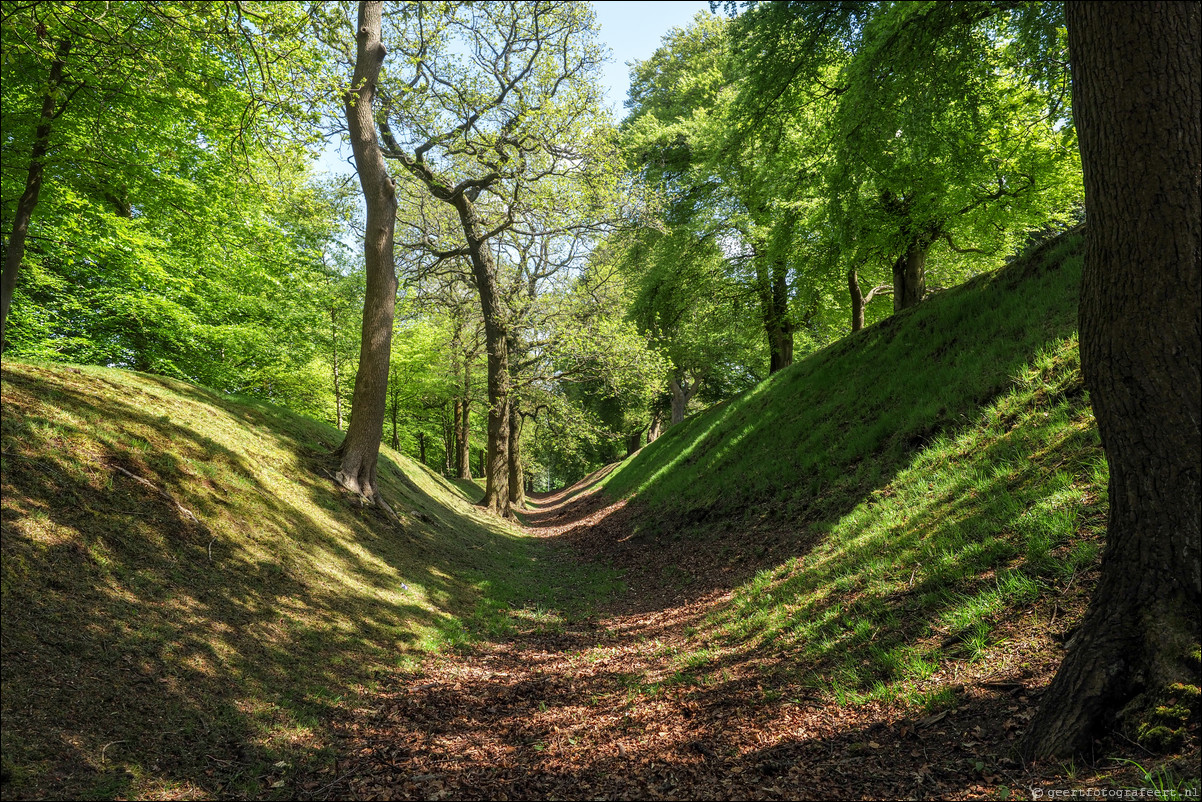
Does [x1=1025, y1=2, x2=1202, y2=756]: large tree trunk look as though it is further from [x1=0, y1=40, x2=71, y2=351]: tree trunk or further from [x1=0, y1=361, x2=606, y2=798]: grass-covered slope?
[x1=0, y1=40, x2=71, y2=351]: tree trunk

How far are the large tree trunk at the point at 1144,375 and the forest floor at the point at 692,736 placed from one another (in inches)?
12.3

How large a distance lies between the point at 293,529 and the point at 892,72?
10.7 m

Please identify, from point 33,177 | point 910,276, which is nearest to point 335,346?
point 33,177

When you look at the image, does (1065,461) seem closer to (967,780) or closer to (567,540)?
(967,780)

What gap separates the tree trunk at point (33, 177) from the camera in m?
7.28

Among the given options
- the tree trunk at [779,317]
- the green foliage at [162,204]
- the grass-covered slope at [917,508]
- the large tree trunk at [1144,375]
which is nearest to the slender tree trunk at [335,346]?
the green foliage at [162,204]

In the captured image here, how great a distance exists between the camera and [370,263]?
9891 mm

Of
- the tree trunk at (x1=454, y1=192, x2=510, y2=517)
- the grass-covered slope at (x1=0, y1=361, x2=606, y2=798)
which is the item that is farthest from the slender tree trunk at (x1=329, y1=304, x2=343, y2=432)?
the grass-covered slope at (x1=0, y1=361, x2=606, y2=798)

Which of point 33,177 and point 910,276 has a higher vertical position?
point 910,276

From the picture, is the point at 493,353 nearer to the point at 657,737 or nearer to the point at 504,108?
the point at 504,108

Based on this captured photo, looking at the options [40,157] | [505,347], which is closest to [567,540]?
[505,347]

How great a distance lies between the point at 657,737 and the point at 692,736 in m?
0.29

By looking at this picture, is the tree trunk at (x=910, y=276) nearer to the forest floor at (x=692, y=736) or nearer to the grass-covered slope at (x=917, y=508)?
the grass-covered slope at (x=917, y=508)

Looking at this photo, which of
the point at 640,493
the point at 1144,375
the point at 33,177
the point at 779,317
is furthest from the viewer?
the point at 779,317
